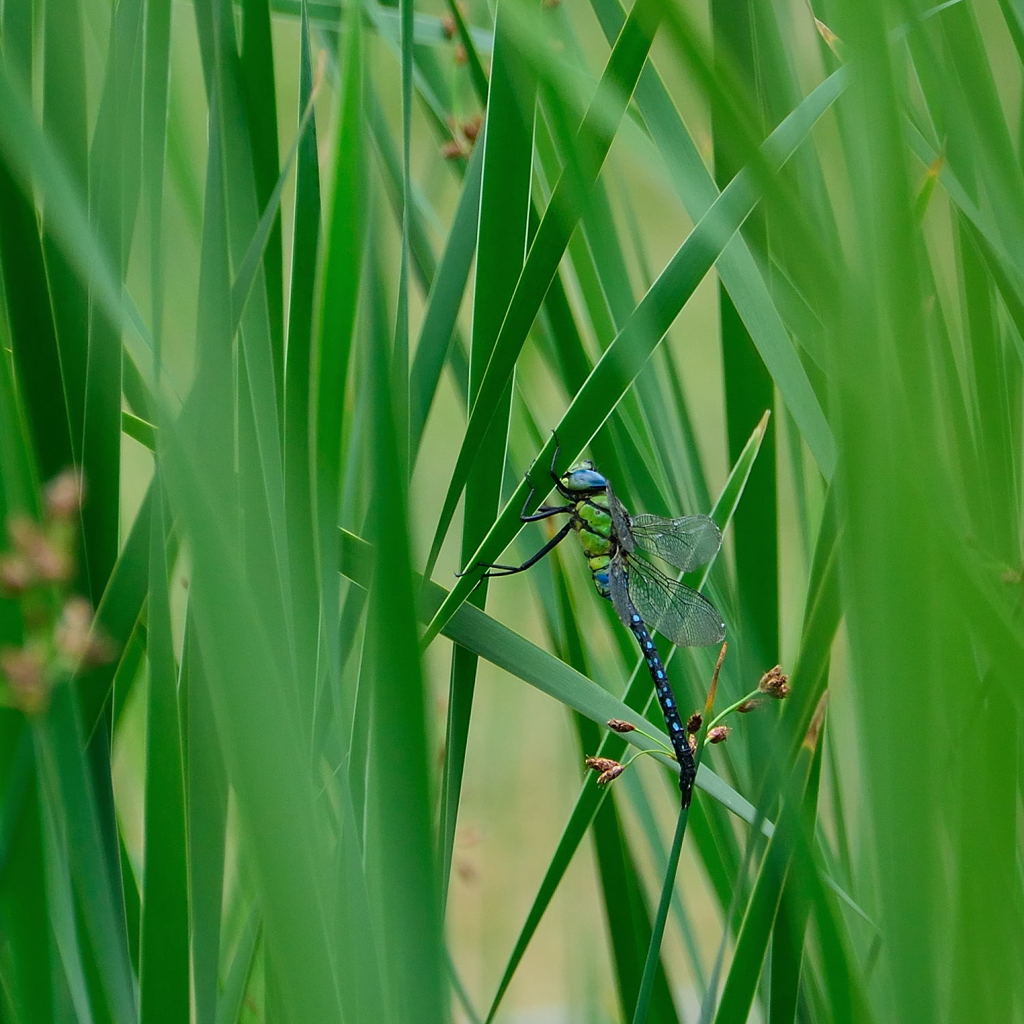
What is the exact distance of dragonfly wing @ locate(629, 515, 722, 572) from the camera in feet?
1.42

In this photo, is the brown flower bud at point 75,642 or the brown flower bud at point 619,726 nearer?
the brown flower bud at point 75,642

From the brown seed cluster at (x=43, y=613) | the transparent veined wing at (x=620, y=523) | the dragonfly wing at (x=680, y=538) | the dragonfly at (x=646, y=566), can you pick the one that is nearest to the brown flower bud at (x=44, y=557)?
the brown seed cluster at (x=43, y=613)

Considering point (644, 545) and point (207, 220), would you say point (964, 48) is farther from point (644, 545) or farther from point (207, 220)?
point (644, 545)

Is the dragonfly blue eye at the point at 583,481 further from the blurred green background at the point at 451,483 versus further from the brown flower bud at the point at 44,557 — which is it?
the brown flower bud at the point at 44,557

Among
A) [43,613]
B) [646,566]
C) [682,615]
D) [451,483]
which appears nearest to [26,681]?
[43,613]

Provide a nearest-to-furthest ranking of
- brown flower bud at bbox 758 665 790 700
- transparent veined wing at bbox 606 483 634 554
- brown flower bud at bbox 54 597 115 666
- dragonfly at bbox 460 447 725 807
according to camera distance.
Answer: brown flower bud at bbox 54 597 115 666 → brown flower bud at bbox 758 665 790 700 → dragonfly at bbox 460 447 725 807 → transparent veined wing at bbox 606 483 634 554

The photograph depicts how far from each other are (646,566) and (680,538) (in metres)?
0.13

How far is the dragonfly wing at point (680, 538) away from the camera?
1.42 feet

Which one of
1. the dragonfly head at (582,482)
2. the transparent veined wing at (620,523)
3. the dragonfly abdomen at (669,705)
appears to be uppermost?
the dragonfly head at (582,482)

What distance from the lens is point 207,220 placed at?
305 millimetres

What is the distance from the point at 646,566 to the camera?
2.14 feet

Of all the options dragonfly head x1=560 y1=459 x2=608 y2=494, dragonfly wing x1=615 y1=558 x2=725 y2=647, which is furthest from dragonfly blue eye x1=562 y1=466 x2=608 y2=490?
dragonfly wing x1=615 y1=558 x2=725 y2=647

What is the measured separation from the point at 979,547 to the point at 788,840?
10 centimetres

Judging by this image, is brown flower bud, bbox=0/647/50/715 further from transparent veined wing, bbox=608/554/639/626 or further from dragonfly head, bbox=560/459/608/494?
dragonfly head, bbox=560/459/608/494
